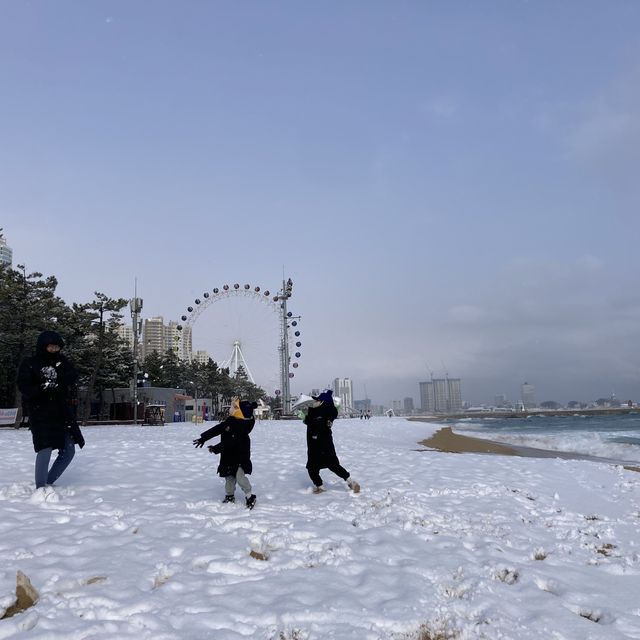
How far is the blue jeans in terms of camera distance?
7.20 metres

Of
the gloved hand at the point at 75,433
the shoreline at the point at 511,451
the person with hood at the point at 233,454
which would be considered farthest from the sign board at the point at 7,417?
the person with hood at the point at 233,454

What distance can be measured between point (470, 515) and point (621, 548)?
1.97m

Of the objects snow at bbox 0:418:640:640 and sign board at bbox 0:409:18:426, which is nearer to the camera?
snow at bbox 0:418:640:640

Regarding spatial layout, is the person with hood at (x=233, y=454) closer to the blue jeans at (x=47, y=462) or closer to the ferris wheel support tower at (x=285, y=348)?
the blue jeans at (x=47, y=462)

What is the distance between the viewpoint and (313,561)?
17.5ft

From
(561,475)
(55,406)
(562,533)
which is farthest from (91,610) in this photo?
(561,475)

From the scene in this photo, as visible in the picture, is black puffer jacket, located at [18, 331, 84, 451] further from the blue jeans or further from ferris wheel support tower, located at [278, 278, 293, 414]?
ferris wheel support tower, located at [278, 278, 293, 414]

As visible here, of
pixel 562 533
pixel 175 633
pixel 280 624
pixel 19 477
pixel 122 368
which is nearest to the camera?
pixel 175 633

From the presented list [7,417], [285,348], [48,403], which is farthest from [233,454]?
[285,348]

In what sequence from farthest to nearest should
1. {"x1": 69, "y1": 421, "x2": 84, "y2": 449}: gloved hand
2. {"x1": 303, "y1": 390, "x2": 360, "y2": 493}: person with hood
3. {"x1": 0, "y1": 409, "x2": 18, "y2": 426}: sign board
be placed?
{"x1": 0, "y1": 409, "x2": 18, "y2": 426}: sign board
{"x1": 303, "y1": 390, "x2": 360, "y2": 493}: person with hood
{"x1": 69, "y1": 421, "x2": 84, "y2": 449}: gloved hand

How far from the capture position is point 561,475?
40.3ft

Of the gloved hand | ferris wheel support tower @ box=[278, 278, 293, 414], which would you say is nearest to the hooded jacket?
the gloved hand

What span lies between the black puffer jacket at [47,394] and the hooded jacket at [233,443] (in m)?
1.98

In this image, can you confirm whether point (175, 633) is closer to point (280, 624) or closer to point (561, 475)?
point (280, 624)
